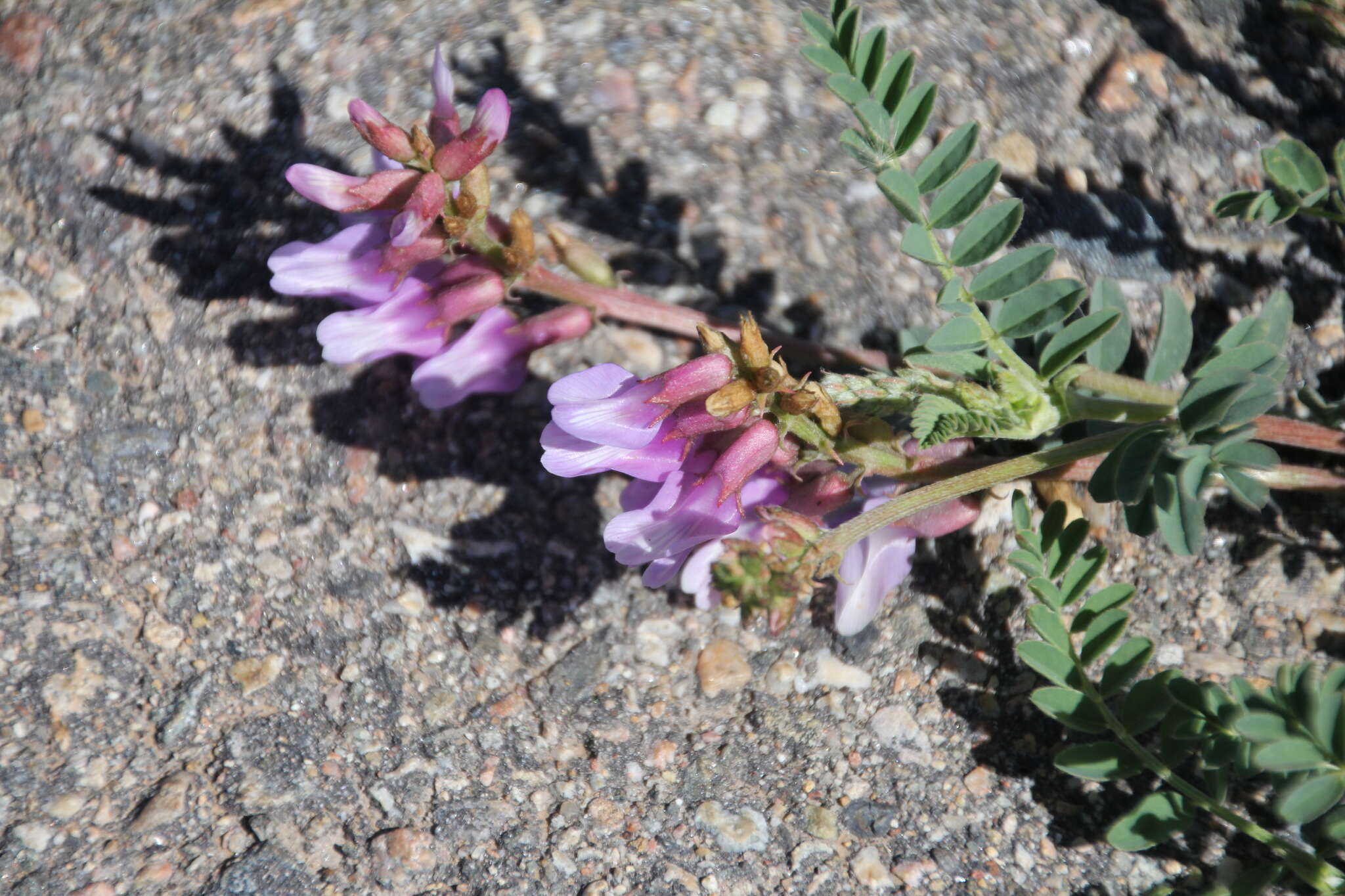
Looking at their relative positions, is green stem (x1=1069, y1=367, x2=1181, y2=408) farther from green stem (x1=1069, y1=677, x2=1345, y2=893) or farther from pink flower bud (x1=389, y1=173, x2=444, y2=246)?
pink flower bud (x1=389, y1=173, x2=444, y2=246)

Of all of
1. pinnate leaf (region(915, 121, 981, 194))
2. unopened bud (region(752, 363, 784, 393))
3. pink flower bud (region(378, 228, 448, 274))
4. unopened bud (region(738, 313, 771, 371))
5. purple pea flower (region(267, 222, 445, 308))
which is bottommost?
purple pea flower (region(267, 222, 445, 308))

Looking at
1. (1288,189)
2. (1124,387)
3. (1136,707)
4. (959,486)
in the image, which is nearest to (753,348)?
(959,486)

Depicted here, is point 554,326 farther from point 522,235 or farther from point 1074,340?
point 1074,340

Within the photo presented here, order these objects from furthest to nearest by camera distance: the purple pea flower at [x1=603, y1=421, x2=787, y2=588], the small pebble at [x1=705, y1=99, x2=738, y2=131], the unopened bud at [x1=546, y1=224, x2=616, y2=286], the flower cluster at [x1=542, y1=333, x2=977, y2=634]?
the small pebble at [x1=705, y1=99, x2=738, y2=131] < the unopened bud at [x1=546, y1=224, x2=616, y2=286] < the purple pea flower at [x1=603, y1=421, x2=787, y2=588] < the flower cluster at [x1=542, y1=333, x2=977, y2=634]

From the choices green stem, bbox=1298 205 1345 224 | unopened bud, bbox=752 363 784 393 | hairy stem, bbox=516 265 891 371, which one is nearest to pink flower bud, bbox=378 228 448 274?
hairy stem, bbox=516 265 891 371

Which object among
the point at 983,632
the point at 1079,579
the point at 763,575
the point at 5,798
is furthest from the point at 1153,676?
the point at 5,798

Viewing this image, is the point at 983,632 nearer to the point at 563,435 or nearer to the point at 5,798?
the point at 563,435

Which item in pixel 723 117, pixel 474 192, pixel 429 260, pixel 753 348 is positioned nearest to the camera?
pixel 753 348
